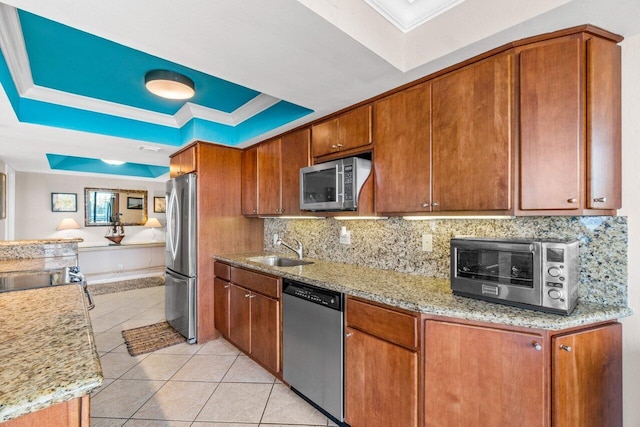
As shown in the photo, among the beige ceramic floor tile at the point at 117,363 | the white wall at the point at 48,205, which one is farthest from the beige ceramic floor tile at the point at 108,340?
the white wall at the point at 48,205

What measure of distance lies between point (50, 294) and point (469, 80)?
2.60 m

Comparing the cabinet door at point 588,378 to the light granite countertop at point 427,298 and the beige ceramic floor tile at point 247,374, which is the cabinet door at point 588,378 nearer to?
the light granite countertop at point 427,298

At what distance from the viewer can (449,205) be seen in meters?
1.74

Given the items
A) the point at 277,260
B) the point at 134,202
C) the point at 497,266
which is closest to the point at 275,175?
the point at 277,260

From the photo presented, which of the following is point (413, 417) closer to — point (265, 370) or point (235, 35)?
point (265, 370)

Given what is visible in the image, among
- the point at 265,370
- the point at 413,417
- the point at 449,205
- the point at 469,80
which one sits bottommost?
the point at 265,370

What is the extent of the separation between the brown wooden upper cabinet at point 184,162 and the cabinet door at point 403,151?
216cm

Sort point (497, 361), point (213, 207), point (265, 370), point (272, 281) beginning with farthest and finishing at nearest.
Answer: point (213, 207), point (265, 370), point (272, 281), point (497, 361)

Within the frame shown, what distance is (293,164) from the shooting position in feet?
9.36

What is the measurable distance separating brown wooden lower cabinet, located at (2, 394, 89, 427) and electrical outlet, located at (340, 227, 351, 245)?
2.14 meters

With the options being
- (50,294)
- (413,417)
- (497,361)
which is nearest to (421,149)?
(497,361)

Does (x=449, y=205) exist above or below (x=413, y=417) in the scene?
above

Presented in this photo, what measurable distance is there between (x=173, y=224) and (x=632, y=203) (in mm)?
3842

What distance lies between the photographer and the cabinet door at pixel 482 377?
50.6 inches
